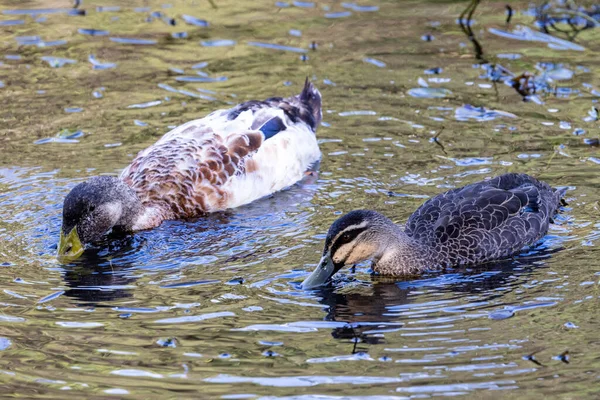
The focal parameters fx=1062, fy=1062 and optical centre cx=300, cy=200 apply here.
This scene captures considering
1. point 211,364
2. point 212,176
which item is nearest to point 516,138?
point 212,176

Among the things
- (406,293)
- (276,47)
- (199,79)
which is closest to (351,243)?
(406,293)

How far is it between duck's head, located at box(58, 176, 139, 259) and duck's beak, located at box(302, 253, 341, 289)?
8.98 ft

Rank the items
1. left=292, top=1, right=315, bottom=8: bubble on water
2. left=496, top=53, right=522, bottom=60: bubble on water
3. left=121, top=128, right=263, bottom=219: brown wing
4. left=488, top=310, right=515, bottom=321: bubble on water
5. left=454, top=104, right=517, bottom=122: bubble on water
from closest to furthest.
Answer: left=488, top=310, right=515, bottom=321: bubble on water → left=121, top=128, right=263, bottom=219: brown wing → left=454, top=104, right=517, bottom=122: bubble on water → left=496, top=53, right=522, bottom=60: bubble on water → left=292, top=1, right=315, bottom=8: bubble on water

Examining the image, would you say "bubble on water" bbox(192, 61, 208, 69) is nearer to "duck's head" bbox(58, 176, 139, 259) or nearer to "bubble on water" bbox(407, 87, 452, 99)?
"bubble on water" bbox(407, 87, 452, 99)

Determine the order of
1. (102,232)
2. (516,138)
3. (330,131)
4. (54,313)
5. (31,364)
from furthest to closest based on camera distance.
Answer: (330,131) < (516,138) < (102,232) < (54,313) < (31,364)

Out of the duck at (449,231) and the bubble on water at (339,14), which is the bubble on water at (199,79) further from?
the duck at (449,231)

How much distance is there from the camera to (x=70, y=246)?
1112 cm

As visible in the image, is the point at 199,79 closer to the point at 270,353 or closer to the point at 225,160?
the point at 225,160

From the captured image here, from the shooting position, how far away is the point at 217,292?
9781 mm

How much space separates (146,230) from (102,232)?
1.72 ft

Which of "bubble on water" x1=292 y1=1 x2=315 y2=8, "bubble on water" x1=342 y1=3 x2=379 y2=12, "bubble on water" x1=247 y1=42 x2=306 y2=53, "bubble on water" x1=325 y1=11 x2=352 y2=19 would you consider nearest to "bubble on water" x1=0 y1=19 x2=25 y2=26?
"bubble on water" x1=247 y1=42 x2=306 y2=53

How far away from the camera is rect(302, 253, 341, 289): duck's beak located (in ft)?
32.2

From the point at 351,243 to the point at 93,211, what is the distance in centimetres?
315

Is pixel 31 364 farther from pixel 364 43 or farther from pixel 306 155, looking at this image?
pixel 364 43
